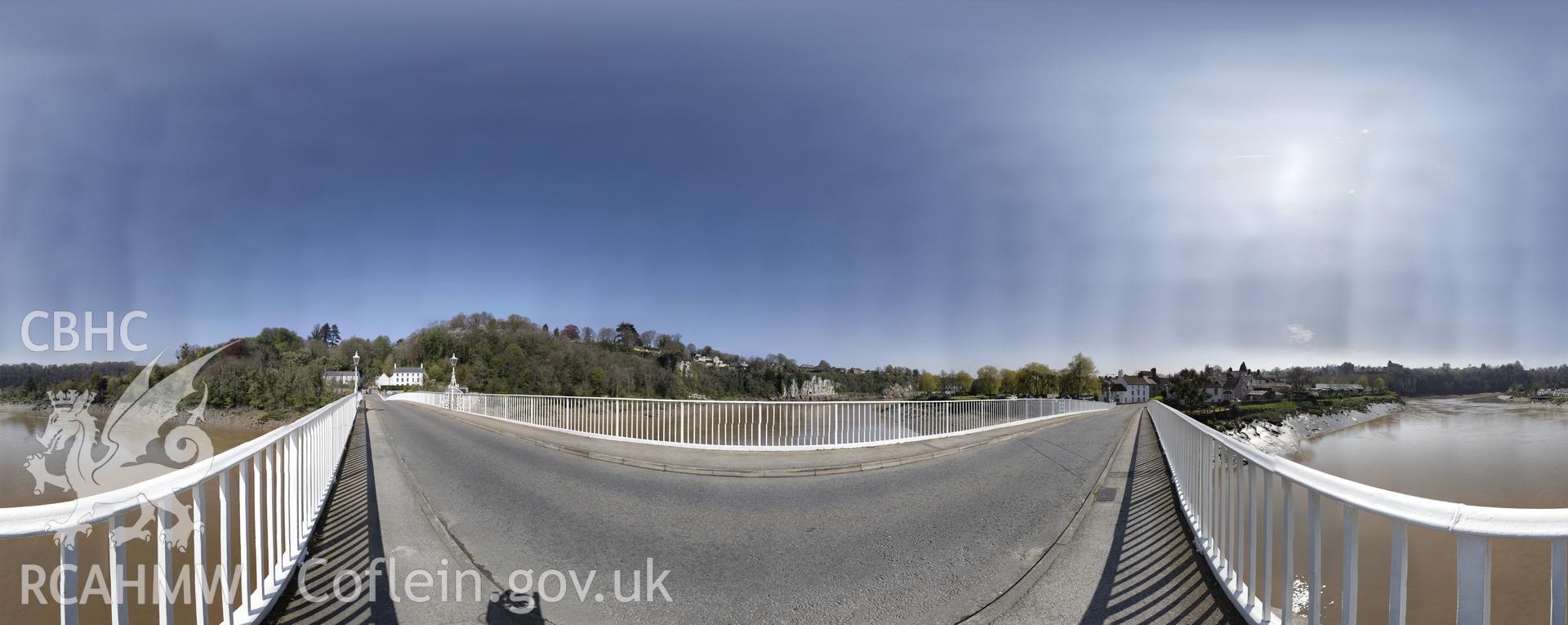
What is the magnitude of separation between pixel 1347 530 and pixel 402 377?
68.2 m

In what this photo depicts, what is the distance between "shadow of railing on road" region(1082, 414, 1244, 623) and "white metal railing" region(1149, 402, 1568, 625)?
11 cm

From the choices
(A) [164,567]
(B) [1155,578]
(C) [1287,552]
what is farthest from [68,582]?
(B) [1155,578]

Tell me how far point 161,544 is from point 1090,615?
13.2 ft

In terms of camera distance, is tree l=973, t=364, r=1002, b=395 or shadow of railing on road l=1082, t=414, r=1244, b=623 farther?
tree l=973, t=364, r=1002, b=395

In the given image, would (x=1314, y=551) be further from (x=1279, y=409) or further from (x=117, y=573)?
(x=1279, y=409)

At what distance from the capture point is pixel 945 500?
5168 mm

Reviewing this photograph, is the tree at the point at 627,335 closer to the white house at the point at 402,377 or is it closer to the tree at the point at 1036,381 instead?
the white house at the point at 402,377

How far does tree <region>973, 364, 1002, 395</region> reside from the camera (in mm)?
58856

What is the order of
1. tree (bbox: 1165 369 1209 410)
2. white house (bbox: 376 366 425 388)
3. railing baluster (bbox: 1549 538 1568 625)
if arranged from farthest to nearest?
white house (bbox: 376 366 425 388) < tree (bbox: 1165 369 1209 410) < railing baluster (bbox: 1549 538 1568 625)

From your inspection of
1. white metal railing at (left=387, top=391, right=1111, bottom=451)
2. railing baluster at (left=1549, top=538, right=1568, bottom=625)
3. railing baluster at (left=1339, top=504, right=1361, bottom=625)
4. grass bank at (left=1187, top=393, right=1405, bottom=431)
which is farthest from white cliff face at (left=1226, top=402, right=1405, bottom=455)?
railing baluster at (left=1549, top=538, right=1568, bottom=625)

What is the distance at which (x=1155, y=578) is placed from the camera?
3.19 m

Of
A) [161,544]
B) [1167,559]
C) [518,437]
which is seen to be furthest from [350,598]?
[518,437]

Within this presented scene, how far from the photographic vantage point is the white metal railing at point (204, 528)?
151 centimetres

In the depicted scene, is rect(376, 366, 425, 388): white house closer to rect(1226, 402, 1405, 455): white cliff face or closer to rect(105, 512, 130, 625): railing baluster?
rect(105, 512, 130, 625): railing baluster
